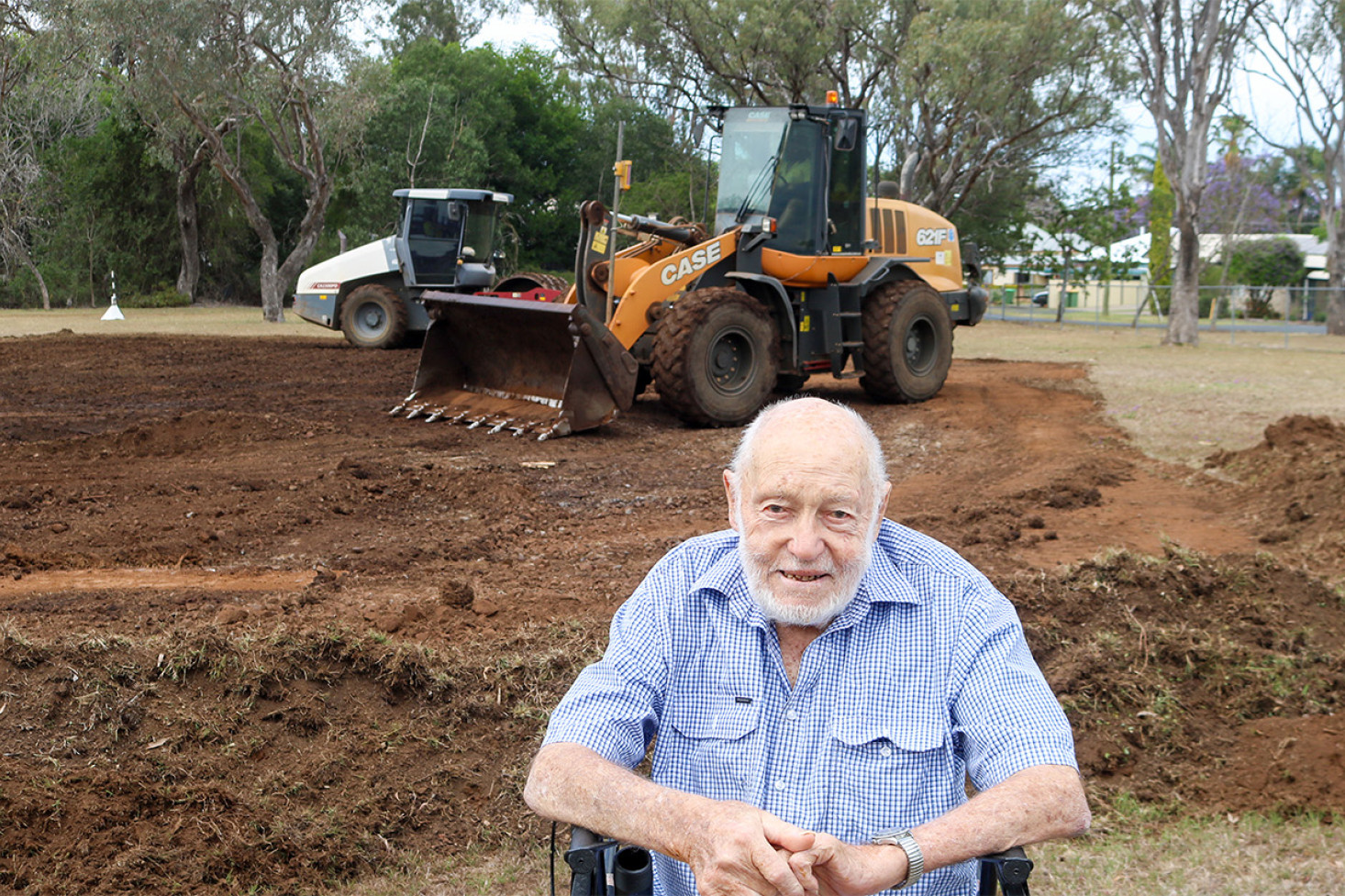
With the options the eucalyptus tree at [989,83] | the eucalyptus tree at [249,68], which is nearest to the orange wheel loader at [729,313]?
the eucalyptus tree at [989,83]

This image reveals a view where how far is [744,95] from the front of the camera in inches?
1212

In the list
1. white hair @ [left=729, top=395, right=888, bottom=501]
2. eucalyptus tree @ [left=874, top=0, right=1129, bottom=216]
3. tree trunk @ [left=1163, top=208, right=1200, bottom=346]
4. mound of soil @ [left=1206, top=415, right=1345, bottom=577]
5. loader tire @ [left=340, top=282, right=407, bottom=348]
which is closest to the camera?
white hair @ [left=729, top=395, right=888, bottom=501]

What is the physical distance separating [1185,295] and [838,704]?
23273mm

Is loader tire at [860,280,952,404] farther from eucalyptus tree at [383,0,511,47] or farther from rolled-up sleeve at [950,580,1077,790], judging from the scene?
eucalyptus tree at [383,0,511,47]

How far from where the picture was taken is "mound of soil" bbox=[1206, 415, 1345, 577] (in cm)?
660

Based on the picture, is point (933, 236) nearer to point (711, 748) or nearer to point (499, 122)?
point (711, 748)

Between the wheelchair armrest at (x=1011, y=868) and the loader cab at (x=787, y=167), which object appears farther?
the loader cab at (x=787, y=167)

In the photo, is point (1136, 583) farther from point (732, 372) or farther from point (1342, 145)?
point (1342, 145)

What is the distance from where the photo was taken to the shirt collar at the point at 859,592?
Result: 7.91ft

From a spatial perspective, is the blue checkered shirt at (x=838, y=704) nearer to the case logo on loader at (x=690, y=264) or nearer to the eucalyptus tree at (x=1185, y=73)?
the case logo on loader at (x=690, y=264)

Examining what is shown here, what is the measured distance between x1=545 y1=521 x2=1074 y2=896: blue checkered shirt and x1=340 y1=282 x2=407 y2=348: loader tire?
16649 millimetres

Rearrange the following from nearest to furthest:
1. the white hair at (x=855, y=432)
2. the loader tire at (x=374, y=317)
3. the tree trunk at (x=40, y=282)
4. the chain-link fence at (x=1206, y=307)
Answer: the white hair at (x=855, y=432) → the loader tire at (x=374, y=317) → the chain-link fence at (x=1206, y=307) → the tree trunk at (x=40, y=282)

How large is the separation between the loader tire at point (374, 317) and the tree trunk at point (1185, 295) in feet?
47.0

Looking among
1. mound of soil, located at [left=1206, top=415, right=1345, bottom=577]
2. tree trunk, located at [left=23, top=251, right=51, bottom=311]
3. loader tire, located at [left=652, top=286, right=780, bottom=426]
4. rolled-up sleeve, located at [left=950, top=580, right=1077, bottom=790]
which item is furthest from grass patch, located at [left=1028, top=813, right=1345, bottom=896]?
tree trunk, located at [left=23, top=251, right=51, bottom=311]
